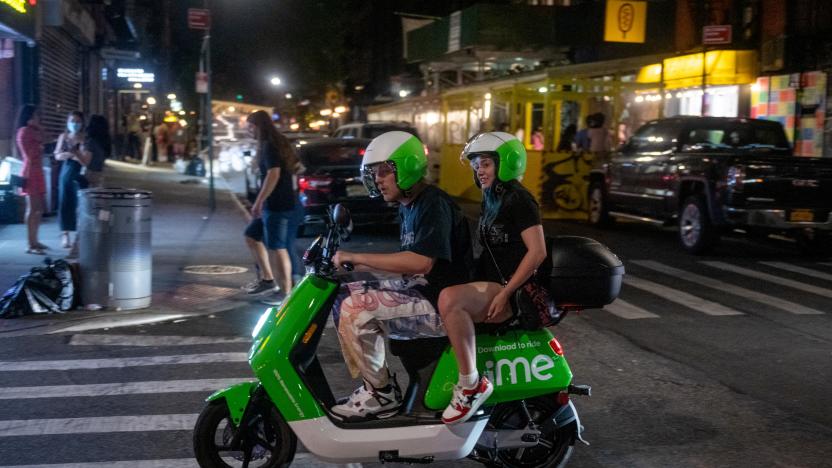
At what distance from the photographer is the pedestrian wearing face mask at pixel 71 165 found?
12.6 metres

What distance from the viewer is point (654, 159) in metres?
15.5

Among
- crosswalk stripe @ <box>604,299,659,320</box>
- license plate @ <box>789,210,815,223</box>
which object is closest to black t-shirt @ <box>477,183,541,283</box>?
crosswalk stripe @ <box>604,299,659,320</box>

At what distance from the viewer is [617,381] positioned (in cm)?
689

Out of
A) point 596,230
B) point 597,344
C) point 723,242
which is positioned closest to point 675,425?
point 597,344

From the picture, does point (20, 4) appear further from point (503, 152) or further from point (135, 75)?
point (135, 75)

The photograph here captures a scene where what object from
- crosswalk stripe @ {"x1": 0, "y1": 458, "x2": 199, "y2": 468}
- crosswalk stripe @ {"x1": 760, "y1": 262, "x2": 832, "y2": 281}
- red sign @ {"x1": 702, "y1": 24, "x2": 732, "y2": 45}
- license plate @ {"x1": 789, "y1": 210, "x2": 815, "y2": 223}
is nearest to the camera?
crosswalk stripe @ {"x1": 0, "y1": 458, "x2": 199, "y2": 468}

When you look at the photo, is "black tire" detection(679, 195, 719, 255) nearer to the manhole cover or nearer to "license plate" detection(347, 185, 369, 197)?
"license plate" detection(347, 185, 369, 197)

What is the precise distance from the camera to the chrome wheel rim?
1384 centimetres

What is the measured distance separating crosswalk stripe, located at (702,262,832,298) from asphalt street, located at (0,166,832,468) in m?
0.25

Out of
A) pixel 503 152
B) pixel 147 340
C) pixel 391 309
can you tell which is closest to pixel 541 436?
pixel 391 309

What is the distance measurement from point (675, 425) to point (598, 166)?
1283 centimetres

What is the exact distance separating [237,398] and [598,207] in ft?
45.9

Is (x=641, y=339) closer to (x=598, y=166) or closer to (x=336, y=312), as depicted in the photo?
(x=336, y=312)

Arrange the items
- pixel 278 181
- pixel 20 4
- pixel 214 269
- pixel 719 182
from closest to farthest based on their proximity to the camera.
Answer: pixel 278 181 < pixel 214 269 < pixel 719 182 < pixel 20 4
